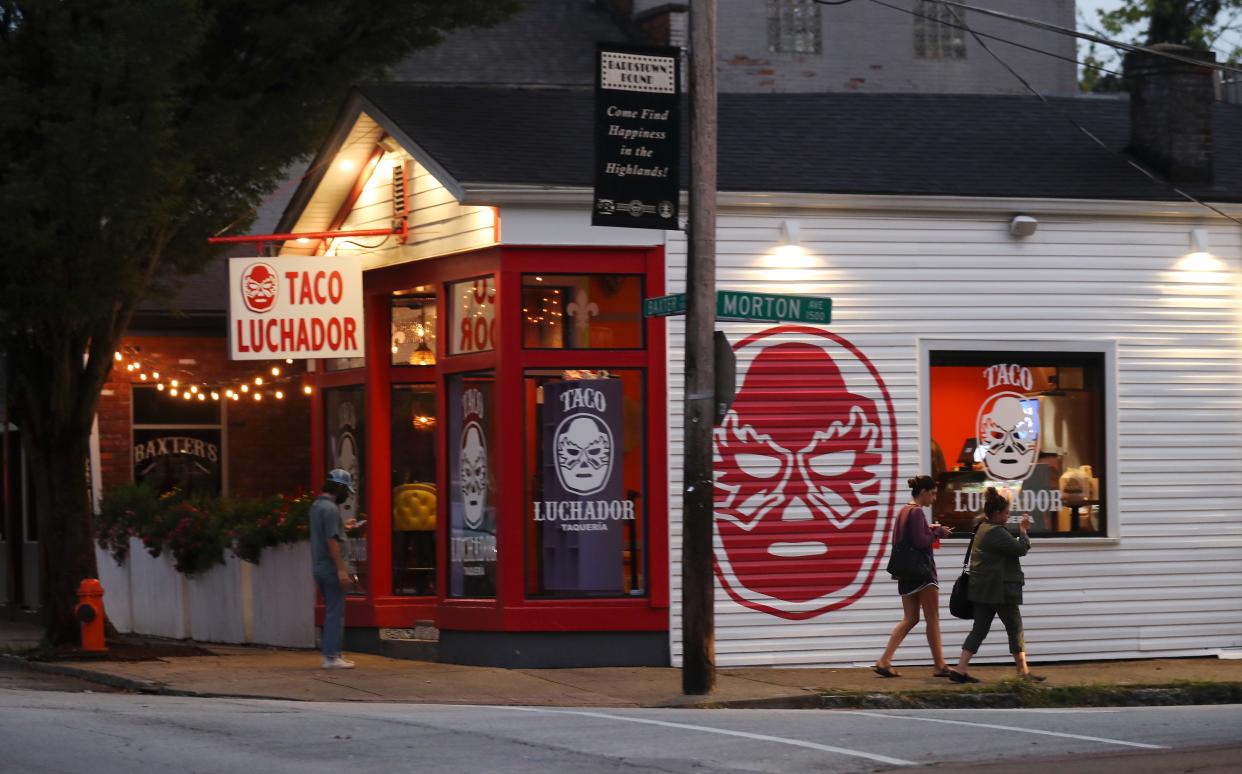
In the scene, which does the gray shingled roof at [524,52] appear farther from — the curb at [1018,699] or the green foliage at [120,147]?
the curb at [1018,699]

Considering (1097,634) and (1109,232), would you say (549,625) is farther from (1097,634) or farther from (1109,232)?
(1109,232)

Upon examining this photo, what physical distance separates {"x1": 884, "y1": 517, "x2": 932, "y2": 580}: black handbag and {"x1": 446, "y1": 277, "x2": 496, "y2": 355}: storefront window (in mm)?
3871

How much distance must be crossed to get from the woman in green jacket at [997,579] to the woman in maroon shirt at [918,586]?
0.29m

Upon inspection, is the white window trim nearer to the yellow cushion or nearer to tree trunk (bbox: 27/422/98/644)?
the yellow cushion

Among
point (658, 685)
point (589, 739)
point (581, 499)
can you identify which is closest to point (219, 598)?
point (581, 499)

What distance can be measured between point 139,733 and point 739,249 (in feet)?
23.5

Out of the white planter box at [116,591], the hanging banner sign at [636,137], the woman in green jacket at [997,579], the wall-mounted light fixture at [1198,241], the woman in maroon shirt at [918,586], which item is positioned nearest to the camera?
the hanging banner sign at [636,137]

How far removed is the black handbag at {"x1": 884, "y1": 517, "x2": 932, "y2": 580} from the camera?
14352 millimetres

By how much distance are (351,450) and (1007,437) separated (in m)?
6.58

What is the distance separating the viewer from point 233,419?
23375 mm

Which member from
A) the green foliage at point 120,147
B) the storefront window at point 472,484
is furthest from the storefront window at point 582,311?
the green foliage at point 120,147

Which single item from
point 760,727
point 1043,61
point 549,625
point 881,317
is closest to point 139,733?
point 760,727

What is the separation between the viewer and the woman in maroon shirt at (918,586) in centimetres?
1441

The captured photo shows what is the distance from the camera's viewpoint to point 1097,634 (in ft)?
53.0
